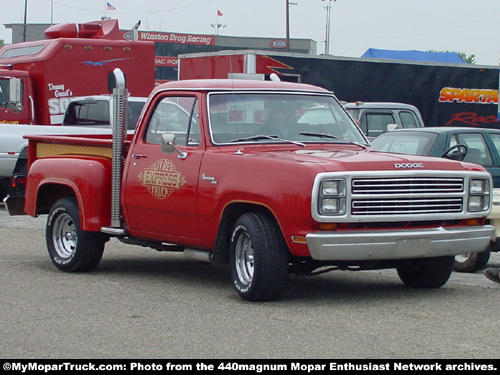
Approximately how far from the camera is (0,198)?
18.3 m

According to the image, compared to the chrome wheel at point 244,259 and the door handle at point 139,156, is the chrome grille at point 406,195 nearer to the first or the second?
→ the chrome wheel at point 244,259

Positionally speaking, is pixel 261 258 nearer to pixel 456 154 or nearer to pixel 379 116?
pixel 456 154

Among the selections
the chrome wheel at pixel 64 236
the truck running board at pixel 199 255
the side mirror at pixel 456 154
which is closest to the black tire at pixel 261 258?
the truck running board at pixel 199 255

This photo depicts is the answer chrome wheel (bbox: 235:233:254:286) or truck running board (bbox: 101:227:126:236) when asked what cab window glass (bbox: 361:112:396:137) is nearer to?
truck running board (bbox: 101:227:126:236)

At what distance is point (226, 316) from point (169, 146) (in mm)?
1957

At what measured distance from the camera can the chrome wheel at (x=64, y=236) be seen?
974 cm

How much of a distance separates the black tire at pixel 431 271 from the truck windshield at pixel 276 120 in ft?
4.39

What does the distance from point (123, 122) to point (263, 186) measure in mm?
2220

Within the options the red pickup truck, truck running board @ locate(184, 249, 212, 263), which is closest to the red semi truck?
the red pickup truck

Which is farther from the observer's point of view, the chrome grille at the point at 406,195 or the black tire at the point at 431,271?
the black tire at the point at 431,271

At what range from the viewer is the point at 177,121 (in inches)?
349

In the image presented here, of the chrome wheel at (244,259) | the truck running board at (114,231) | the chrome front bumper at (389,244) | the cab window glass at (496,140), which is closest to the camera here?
the chrome front bumper at (389,244)

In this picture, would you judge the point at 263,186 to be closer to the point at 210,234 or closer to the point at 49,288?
the point at 210,234
